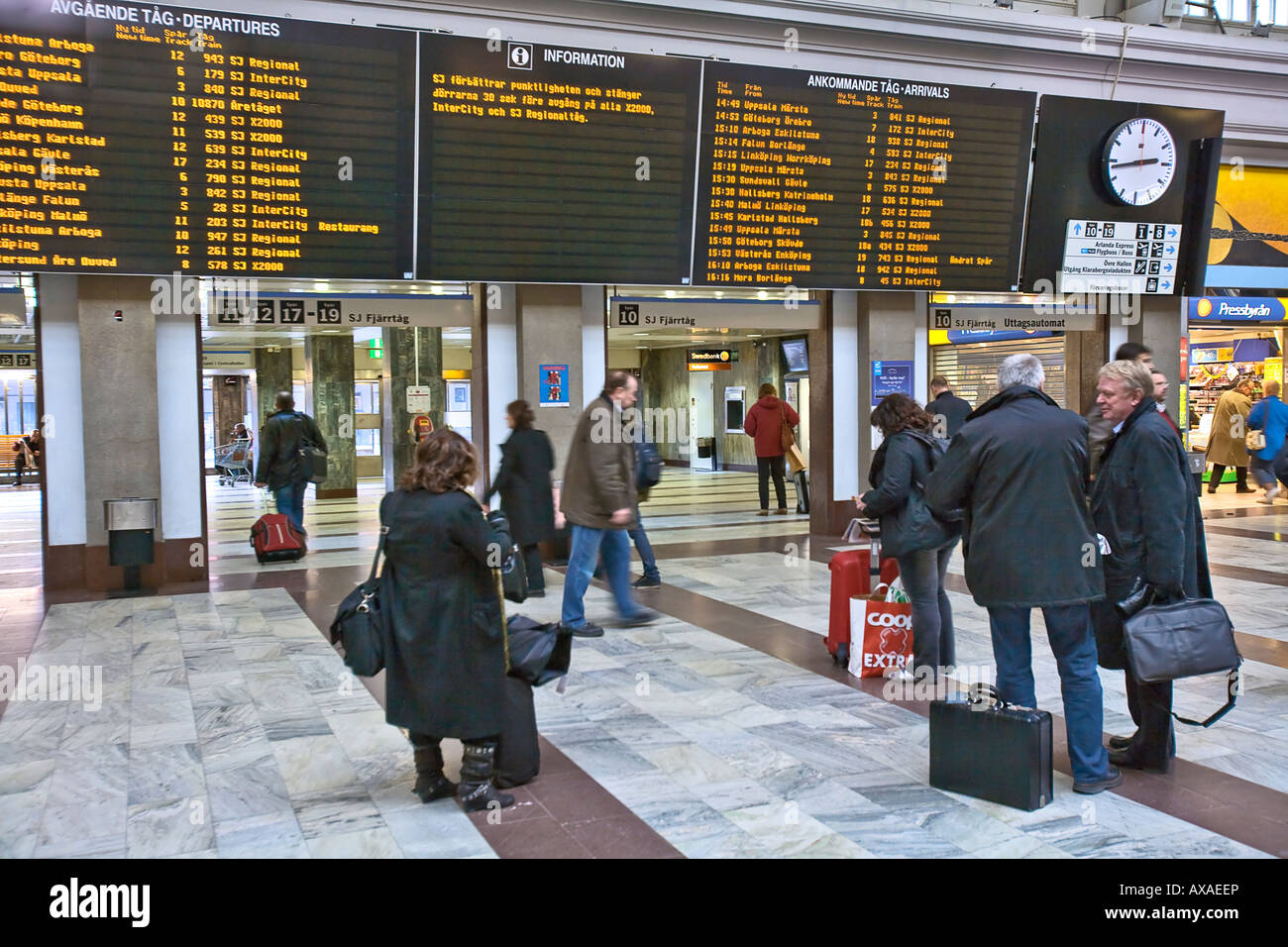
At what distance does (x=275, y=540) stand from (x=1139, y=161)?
9.74 m

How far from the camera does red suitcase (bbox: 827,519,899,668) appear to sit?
6.26m

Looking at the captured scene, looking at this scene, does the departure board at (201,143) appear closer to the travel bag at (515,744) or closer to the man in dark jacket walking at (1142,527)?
the travel bag at (515,744)

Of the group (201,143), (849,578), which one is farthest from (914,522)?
(201,143)

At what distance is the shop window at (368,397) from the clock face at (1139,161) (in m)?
18.4

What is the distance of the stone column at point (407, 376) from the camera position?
18.8 metres

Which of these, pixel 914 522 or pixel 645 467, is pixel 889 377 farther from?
pixel 914 522

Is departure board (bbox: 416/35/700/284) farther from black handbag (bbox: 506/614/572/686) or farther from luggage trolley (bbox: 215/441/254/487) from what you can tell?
luggage trolley (bbox: 215/441/254/487)

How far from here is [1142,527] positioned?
4305 mm

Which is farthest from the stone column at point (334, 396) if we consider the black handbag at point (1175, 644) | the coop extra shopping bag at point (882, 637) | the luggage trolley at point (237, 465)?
the black handbag at point (1175, 644)

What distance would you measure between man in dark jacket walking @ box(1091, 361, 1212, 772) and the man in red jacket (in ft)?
32.2

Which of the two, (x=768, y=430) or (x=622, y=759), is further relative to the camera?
(x=768, y=430)
